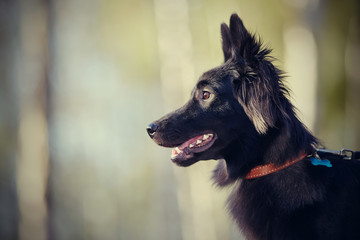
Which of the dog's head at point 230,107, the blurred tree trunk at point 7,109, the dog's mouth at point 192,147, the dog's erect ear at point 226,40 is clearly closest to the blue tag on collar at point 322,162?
the dog's head at point 230,107

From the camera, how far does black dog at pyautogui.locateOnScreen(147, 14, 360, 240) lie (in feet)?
6.70

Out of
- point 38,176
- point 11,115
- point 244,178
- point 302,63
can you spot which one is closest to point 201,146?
point 244,178

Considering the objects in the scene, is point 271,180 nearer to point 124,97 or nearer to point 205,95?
point 205,95

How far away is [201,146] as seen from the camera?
8.45 feet

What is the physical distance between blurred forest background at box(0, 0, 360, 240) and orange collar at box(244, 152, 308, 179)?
2.14m

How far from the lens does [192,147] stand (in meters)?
2.61

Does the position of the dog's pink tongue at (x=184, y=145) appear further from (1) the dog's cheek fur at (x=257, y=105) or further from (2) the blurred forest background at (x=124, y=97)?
(2) the blurred forest background at (x=124, y=97)

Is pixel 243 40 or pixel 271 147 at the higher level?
pixel 243 40

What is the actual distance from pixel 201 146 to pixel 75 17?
9572mm

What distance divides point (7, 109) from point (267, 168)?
327 inches

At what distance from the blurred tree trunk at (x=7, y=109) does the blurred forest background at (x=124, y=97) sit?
0.14 ft

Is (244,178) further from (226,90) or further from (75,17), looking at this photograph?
(75,17)

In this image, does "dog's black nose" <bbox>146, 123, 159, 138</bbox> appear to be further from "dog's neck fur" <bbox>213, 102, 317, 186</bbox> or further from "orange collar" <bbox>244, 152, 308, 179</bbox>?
"orange collar" <bbox>244, 152, 308, 179</bbox>

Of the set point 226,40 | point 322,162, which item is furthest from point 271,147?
point 226,40
